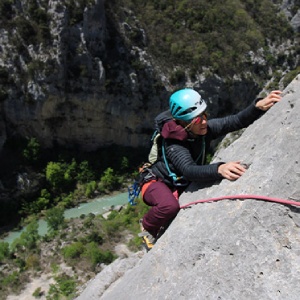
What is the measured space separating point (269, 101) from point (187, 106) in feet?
4.27

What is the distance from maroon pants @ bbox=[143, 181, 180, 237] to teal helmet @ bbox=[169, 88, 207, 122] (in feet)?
3.47

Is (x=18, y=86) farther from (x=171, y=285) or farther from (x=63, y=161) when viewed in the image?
(x=171, y=285)

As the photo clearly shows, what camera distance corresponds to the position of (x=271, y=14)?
50.3 metres

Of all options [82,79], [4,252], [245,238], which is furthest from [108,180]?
[245,238]

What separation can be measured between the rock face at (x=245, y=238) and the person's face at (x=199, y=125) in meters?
0.59

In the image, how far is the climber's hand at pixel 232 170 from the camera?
4.72m

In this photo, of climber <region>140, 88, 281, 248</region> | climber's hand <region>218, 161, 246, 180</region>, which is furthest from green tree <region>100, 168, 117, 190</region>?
climber's hand <region>218, 161, 246, 180</region>

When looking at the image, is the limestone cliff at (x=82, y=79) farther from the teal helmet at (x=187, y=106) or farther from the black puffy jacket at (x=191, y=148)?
the teal helmet at (x=187, y=106)

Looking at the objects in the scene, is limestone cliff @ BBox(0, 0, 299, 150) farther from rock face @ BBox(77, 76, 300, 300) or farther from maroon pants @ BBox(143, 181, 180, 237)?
rock face @ BBox(77, 76, 300, 300)

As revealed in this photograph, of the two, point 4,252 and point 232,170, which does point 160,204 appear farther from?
point 4,252

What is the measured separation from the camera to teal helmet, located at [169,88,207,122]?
525 cm

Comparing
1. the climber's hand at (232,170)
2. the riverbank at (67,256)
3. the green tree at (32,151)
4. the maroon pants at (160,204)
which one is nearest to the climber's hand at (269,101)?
the climber's hand at (232,170)

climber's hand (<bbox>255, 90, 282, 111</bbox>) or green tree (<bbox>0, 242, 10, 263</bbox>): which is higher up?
climber's hand (<bbox>255, 90, 282, 111</bbox>)

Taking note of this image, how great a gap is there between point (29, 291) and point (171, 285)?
17.8 m
